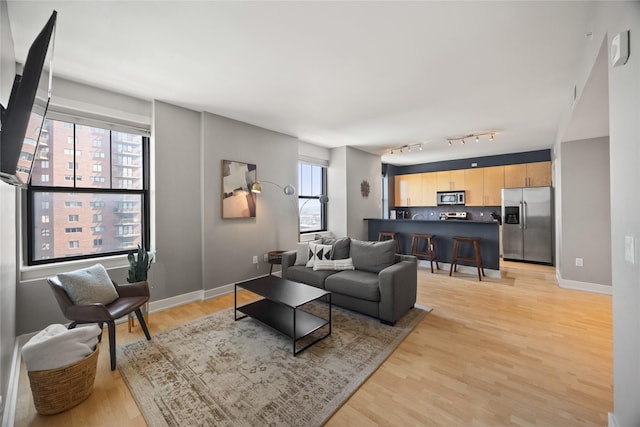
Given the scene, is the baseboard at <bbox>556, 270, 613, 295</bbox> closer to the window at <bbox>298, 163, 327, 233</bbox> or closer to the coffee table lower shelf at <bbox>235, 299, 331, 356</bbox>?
the coffee table lower shelf at <bbox>235, 299, 331, 356</bbox>

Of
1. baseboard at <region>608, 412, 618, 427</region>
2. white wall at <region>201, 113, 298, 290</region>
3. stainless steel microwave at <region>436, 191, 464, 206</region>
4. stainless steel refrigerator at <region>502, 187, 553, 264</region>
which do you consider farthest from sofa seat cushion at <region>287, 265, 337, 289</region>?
stainless steel microwave at <region>436, 191, 464, 206</region>

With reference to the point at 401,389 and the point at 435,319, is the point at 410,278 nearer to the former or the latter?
the point at 435,319

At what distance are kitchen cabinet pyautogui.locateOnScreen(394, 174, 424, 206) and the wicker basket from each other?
7.45 meters

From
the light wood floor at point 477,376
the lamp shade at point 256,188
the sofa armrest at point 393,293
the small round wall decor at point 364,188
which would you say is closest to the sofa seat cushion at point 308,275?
the sofa armrest at point 393,293

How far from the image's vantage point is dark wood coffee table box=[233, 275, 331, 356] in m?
2.35

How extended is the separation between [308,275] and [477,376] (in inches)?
79.1

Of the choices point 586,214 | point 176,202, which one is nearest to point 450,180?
point 586,214

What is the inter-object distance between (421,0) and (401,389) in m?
2.61

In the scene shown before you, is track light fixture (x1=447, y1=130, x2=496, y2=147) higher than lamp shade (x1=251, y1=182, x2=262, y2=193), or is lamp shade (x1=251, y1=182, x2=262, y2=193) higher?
track light fixture (x1=447, y1=130, x2=496, y2=147)

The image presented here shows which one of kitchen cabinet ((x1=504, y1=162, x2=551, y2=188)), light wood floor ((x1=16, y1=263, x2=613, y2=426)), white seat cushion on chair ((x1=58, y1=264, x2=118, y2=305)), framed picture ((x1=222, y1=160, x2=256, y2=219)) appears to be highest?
kitchen cabinet ((x1=504, y1=162, x2=551, y2=188))

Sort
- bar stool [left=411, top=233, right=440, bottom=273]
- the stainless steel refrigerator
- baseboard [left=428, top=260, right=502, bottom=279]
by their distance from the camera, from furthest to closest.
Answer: the stainless steel refrigerator, bar stool [left=411, top=233, right=440, bottom=273], baseboard [left=428, top=260, right=502, bottom=279]

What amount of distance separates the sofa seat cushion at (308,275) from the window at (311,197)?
172 centimetres

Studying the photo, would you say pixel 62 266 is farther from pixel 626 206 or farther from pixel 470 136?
pixel 470 136

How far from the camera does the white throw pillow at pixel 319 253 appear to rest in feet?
11.6
